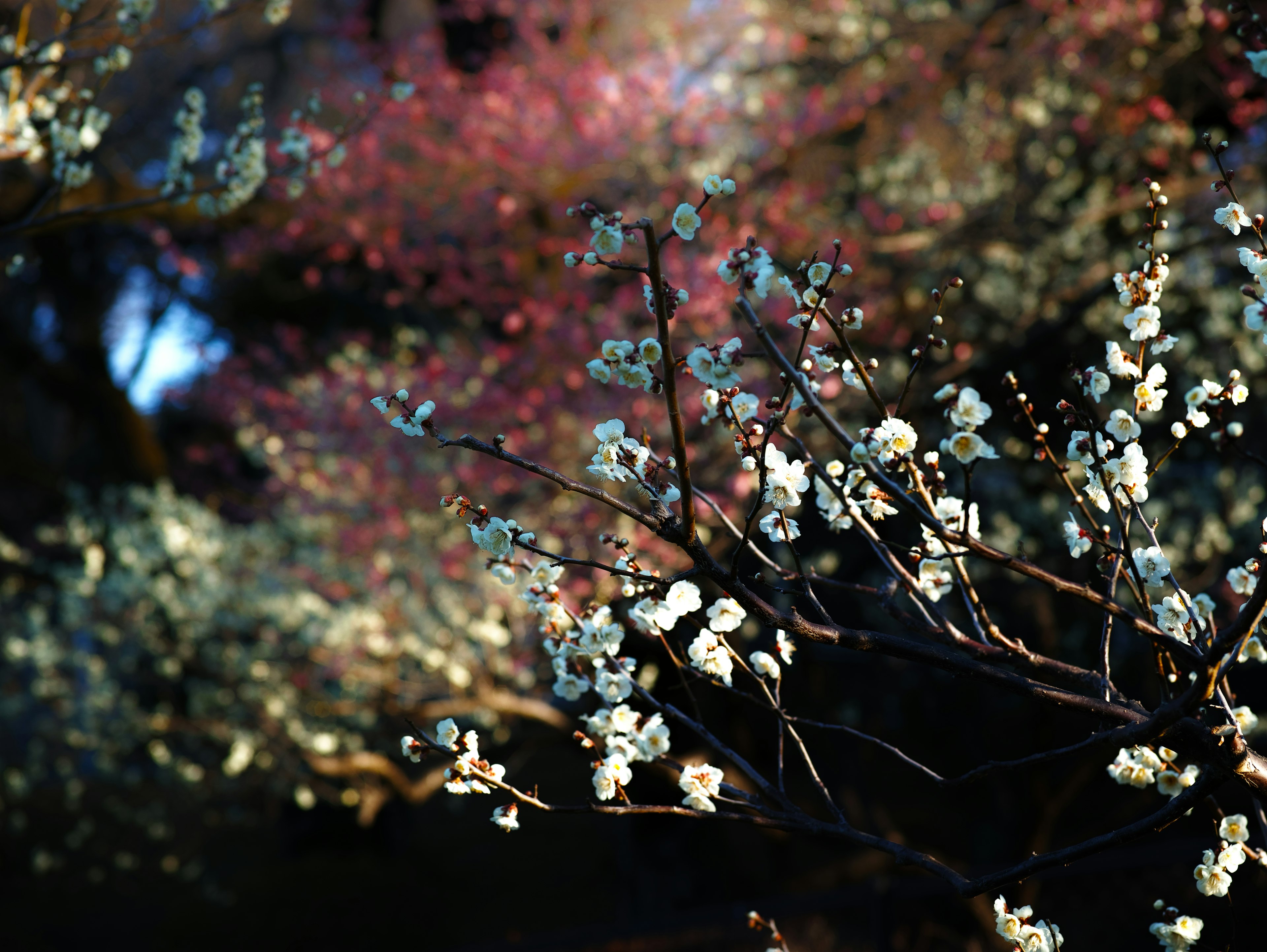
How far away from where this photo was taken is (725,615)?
6.15ft

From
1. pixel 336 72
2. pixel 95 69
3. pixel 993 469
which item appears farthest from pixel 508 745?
pixel 336 72

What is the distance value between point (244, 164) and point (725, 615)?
8.63 ft

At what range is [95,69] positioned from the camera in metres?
3.45

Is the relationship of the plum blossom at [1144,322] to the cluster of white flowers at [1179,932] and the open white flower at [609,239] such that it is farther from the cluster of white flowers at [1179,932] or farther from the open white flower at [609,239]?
the cluster of white flowers at [1179,932]

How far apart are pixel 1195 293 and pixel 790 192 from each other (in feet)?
11.1

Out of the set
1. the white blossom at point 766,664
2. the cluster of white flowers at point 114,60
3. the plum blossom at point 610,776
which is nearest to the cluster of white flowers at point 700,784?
the plum blossom at point 610,776

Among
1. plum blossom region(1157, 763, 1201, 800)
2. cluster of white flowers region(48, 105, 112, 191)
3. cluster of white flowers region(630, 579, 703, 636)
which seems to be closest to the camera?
cluster of white flowers region(630, 579, 703, 636)

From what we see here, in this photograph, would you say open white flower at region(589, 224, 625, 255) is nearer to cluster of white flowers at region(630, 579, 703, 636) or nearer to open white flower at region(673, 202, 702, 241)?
open white flower at region(673, 202, 702, 241)

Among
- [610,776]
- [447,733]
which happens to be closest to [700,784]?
[610,776]

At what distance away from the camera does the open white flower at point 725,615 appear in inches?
73.0

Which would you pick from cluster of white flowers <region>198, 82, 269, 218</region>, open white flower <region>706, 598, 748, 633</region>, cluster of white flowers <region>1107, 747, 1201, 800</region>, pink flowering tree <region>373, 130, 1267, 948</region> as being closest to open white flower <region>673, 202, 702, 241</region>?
pink flowering tree <region>373, 130, 1267, 948</region>

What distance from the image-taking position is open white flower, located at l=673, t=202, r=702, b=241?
5.10ft

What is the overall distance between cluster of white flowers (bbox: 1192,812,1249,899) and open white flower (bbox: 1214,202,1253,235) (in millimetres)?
1156

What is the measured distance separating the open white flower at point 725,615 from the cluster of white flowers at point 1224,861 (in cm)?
102
